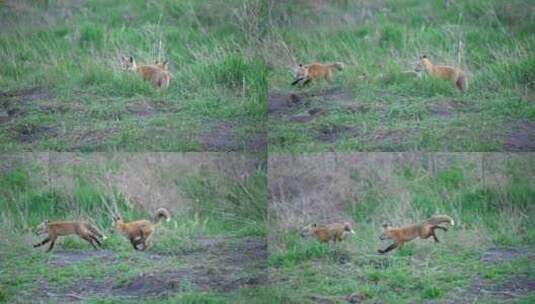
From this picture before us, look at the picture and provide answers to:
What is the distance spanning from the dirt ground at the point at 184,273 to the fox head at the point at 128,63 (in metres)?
1.20

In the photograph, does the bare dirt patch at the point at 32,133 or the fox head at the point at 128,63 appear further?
the fox head at the point at 128,63

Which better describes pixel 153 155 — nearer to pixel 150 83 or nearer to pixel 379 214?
pixel 150 83

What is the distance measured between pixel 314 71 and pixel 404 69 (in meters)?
0.59

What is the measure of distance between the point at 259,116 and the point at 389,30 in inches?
A: 40.2

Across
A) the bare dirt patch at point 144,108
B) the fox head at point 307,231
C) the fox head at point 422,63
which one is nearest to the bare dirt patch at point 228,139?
the bare dirt patch at point 144,108

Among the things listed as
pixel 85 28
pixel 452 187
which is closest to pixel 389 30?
pixel 452 187

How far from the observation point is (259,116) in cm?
636

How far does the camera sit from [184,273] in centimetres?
620

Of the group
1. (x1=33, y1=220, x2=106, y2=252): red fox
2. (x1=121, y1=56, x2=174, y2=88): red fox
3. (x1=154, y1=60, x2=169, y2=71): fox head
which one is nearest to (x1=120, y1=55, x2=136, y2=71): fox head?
(x1=121, y1=56, x2=174, y2=88): red fox

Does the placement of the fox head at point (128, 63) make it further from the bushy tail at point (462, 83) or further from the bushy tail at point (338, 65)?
the bushy tail at point (462, 83)

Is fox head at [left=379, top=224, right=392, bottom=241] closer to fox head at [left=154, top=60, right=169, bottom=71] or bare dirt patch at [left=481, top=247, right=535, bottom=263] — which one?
bare dirt patch at [left=481, top=247, right=535, bottom=263]

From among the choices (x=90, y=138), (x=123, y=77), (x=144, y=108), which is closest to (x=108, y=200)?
(x=90, y=138)

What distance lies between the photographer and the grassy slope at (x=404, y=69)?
20.5ft

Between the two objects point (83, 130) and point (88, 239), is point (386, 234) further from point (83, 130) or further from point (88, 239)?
point (83, 130)
